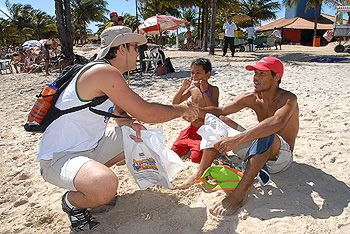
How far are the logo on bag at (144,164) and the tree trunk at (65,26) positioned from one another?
9.16m

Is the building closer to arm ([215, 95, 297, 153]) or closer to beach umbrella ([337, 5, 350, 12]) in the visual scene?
beach umbrella ([337, 5, 350, 12])

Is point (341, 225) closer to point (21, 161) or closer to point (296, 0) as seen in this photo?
point (21, 161)

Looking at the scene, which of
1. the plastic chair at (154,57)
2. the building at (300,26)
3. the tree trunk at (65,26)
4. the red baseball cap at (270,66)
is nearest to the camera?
the red baseball cap at (270,66)

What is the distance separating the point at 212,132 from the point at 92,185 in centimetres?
103

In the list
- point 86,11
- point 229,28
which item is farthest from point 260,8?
point 229,28

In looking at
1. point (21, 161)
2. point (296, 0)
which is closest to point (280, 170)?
point (21, 161)

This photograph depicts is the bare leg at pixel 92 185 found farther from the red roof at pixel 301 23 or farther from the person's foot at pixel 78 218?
the red roof at pixel 301 23

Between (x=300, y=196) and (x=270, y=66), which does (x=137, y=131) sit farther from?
(x=300, y=196)

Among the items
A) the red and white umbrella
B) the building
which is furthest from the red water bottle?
the building

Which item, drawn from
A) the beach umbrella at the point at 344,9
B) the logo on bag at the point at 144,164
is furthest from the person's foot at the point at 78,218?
the beach umbrella at the point at 344,9

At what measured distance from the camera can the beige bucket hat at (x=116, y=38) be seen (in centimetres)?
236

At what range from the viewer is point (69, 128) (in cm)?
226

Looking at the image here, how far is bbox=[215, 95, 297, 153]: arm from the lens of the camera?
2314 mm

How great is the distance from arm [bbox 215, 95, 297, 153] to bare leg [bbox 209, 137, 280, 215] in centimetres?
13
